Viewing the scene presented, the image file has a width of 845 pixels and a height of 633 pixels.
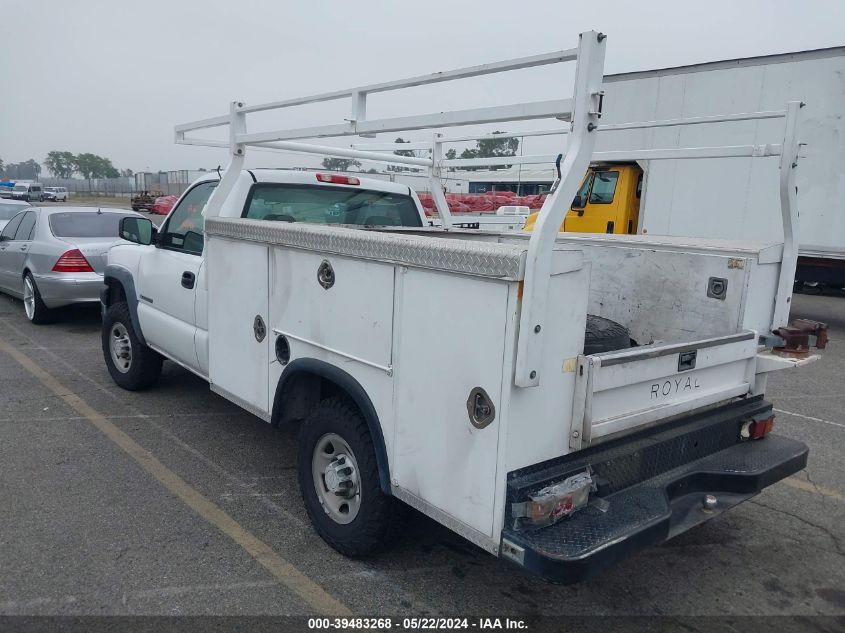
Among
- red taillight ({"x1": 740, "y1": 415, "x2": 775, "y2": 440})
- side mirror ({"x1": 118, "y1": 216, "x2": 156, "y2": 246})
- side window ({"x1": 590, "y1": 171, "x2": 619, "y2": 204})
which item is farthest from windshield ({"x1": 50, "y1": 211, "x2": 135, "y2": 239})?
red taillight ({"x1": 740, "y1": 415, "x2": 775, "y2": 440})

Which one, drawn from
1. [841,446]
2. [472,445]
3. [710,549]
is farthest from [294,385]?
[841,446]

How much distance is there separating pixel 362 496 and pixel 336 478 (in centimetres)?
23

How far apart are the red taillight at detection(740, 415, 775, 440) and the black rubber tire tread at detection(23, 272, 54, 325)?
8718 millimetres

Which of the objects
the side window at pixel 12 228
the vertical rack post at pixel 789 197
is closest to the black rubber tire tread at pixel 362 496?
the vertical rack post at pixel 789 197

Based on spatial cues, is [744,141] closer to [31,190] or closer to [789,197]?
[789,197]

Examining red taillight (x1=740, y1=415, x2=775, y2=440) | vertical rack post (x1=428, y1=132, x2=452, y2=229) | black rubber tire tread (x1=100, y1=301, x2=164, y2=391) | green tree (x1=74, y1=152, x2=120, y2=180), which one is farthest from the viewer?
green tree (x1=74, y1=152, x2=120, y2=180)

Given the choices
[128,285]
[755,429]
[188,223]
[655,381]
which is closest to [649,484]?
[655,381]

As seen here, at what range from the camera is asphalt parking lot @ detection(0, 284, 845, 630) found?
122 inches

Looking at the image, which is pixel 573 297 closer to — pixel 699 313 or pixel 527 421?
pixel 527 421

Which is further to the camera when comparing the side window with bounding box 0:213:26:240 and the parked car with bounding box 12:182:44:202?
the parked car with bounding box 12:182:44:202

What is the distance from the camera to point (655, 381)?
2.92 metres

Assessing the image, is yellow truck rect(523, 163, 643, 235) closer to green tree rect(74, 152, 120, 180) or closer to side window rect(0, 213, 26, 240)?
side window rect(0, 213, 26, 240)

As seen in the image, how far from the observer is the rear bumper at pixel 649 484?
241cm

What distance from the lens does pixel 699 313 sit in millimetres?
3623
